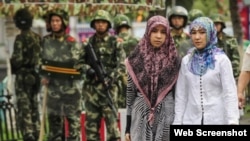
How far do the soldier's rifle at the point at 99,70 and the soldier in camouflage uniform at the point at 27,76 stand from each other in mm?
1473

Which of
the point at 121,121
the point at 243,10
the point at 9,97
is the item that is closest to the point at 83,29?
the point at 243,10

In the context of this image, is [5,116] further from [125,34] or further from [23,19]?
[125,34]

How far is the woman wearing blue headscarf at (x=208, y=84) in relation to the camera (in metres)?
7.03

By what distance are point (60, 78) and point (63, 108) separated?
42 cm

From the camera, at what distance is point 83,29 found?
115 ft

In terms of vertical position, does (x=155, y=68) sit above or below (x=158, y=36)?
below

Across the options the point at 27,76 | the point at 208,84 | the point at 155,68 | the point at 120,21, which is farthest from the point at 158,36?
the point at 120,21

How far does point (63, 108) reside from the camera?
11.7 meters

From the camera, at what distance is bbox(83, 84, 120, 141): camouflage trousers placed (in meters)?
11.2

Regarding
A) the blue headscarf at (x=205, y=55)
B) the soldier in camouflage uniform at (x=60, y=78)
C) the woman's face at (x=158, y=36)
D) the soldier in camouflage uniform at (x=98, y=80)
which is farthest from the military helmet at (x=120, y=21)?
the blue headscarf at (x=205, y=55)

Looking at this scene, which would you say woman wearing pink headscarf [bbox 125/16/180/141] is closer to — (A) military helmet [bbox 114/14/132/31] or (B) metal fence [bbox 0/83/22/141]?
(B) metal fence [bbox 0/83/22/141]

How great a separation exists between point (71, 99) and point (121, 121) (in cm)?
121

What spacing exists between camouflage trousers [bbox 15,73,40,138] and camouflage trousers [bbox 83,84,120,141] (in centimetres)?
145

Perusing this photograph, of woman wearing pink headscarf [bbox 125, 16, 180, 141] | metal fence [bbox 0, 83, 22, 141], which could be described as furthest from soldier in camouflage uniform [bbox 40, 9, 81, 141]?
woman wearing pink headscarf [bbox 125, 16, 180, 141]
